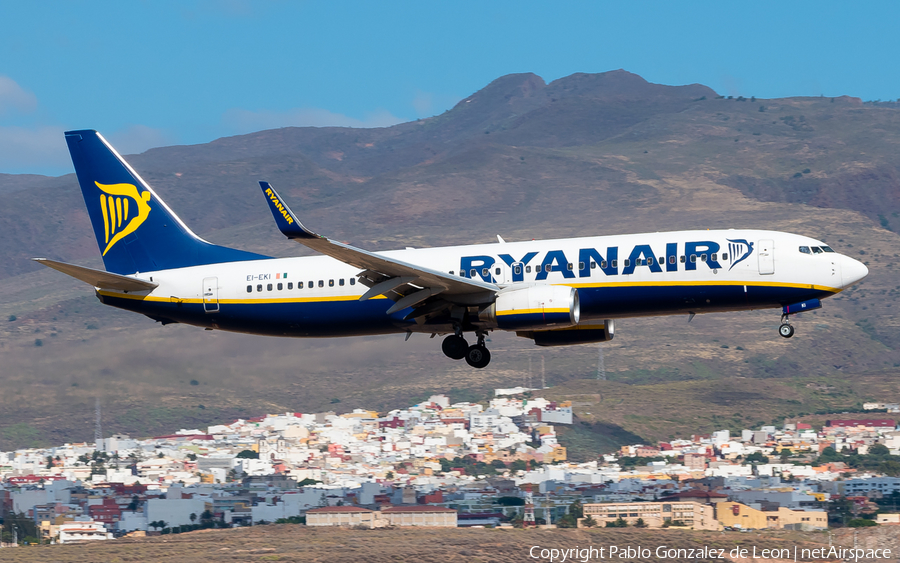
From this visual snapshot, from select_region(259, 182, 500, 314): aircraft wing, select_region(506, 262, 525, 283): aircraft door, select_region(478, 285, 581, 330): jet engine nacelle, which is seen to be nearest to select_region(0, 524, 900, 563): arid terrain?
select_region(506, 262, 525, 283): aircraft door

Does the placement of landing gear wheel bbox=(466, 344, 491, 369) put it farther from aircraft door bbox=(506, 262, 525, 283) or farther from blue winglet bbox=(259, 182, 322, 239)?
blue winglet bbox=(259, 182, 322, 239)

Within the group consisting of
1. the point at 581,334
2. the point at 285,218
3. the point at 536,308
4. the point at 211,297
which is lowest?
the point at 581,334

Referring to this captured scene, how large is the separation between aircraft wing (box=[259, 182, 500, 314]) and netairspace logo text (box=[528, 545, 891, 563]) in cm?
5308

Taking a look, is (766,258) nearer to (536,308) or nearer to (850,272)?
(850,272)

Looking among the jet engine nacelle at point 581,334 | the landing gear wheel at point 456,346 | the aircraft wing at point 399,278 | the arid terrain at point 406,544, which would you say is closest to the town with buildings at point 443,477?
the arid terrain at point 406,544

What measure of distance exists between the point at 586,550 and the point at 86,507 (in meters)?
59.9

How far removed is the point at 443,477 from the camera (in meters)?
149

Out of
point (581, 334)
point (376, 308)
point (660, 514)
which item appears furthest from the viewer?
point (660, 514)

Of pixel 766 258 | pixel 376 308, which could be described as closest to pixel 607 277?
pixel 766 258

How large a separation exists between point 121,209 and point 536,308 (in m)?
21.2

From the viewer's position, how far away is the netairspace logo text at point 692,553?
91.9 metres

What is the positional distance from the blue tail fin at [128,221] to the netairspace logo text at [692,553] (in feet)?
171

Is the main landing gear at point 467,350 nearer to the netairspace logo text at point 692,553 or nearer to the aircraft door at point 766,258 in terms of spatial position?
the aircraft door at point 766,258

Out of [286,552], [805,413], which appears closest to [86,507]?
[286,552]
